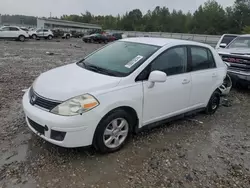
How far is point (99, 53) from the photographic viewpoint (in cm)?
409

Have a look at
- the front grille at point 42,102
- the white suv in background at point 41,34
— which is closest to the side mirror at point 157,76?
the front grille at point 42,102

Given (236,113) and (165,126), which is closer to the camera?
(165,126)

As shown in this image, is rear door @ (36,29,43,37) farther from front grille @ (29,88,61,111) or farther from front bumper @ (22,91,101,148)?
front bumper @ (22,91,101,148)

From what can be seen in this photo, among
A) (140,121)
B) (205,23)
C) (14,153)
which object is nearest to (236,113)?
(140,121)

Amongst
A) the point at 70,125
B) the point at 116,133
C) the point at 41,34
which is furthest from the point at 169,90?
the point at 41,34

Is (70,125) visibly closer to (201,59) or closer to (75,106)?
(75,106)

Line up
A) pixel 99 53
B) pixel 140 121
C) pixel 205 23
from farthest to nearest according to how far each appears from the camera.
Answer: pixel 205 23 < pixel 99 53 < pixel 140 121

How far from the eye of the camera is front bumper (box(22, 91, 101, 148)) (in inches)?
106

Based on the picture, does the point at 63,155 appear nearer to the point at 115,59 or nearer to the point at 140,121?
the point at 140,121

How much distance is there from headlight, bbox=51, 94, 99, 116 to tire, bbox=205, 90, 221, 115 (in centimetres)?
287

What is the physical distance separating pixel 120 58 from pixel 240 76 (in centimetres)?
448

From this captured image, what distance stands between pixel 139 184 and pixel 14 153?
1710mm

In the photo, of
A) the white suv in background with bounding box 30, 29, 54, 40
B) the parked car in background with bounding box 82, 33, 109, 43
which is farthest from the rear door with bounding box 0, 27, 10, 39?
the parked car in background with bounding box 82, 33, 109, 43

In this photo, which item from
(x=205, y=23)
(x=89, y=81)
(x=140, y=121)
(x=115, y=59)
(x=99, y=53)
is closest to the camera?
(x=89, y=81)
